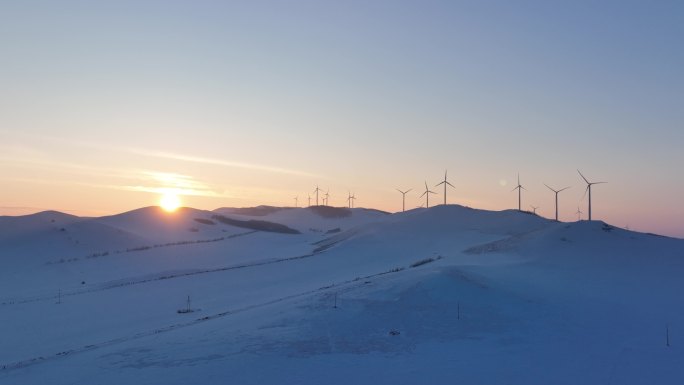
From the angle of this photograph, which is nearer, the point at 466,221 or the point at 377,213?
the point at 466,221

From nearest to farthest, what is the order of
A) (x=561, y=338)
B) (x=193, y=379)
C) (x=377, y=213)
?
(x=193, y=379)
(x=561, y=338)
(x=377, y=213)

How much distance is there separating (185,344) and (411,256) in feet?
105

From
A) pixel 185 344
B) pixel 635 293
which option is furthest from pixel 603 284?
pixel 185 344

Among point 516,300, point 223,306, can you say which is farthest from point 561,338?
point 223,306

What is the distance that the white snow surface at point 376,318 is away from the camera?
1691cm

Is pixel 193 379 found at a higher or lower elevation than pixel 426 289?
lower

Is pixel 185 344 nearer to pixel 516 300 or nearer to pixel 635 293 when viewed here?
pixel 516 300

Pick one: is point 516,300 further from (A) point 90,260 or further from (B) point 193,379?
(A) point 90,260

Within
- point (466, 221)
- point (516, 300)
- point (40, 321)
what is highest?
point (466, 221)

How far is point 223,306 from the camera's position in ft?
97.8

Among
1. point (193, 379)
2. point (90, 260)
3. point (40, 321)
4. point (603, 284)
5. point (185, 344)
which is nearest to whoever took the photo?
point (193, 379)

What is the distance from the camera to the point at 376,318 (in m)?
21.8

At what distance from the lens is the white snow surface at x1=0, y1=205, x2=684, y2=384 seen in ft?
55.5

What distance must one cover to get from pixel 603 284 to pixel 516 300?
9288mm
